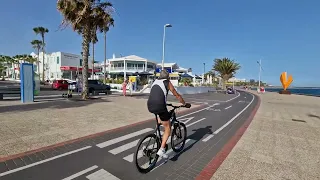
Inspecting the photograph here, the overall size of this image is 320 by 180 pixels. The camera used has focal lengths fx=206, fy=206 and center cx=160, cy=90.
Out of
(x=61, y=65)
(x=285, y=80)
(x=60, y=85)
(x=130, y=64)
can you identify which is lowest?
(x=60, y=85)

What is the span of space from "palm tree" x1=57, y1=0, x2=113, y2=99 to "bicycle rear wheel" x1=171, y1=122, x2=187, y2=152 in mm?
13044

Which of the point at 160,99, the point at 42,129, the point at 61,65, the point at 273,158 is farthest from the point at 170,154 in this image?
the point at 61,65

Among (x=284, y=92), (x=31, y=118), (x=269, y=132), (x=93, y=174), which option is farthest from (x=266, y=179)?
(x=284, y=92)

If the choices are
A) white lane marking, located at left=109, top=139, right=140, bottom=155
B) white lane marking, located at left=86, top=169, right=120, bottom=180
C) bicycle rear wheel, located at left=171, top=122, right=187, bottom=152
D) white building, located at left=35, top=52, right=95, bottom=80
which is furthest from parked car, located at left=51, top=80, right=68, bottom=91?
white lane marking, located at left=86, top=169, right=120, bottom=180

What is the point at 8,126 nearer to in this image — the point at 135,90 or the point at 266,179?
the point at 266,179

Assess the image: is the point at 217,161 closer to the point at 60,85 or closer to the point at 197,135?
the point at 197,135

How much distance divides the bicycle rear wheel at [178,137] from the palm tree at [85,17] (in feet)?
42.8

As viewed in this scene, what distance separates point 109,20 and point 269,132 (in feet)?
50.7

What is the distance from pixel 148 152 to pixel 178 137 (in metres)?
1.46

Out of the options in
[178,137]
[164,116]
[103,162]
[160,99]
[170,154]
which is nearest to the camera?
[160,99]

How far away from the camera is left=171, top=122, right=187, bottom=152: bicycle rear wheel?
5441 mm

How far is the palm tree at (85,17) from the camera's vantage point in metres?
16.1

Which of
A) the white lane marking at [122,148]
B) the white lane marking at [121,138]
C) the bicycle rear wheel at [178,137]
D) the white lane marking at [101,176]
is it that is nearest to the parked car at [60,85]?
the white lane marking at [121,138]

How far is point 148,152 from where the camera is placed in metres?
4.44
